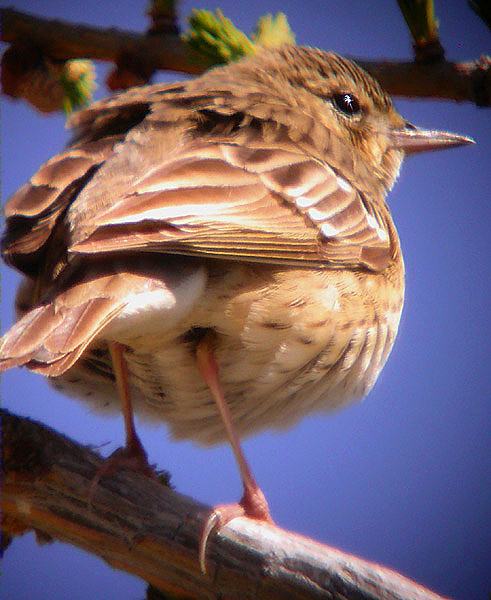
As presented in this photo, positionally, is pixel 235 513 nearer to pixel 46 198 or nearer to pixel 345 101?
pixel 46 198

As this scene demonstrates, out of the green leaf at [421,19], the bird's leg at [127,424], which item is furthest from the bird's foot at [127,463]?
the green leaf at [421,19]

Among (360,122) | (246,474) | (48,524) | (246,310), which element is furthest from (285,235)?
(360,122)

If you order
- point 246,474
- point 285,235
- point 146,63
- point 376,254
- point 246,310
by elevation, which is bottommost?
point 246,474

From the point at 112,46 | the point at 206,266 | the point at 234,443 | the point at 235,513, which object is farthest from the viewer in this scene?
the point at 234,443

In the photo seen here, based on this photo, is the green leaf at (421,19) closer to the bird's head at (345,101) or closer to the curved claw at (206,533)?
the bird's head at (345,101)

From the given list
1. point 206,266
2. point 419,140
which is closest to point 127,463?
point 206,266

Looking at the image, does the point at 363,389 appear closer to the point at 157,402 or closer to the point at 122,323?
the point at 157,402

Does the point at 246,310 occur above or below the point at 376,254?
below
